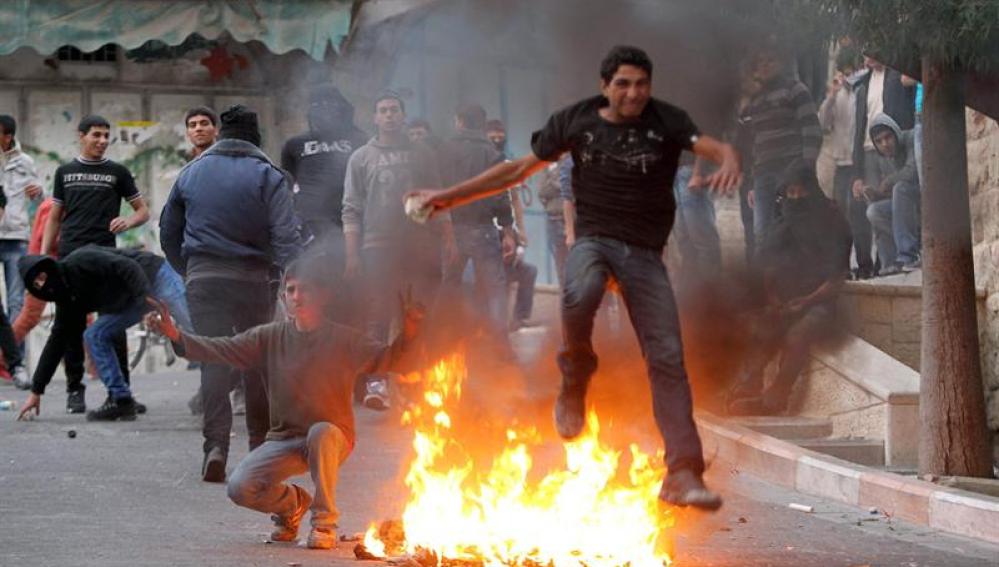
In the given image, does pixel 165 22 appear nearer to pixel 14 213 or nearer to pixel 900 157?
pixel 14 213

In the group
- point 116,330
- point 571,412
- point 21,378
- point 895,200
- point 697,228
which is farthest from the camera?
point 21,378

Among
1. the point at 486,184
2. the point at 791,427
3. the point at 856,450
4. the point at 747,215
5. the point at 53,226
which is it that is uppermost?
the point at 747,215

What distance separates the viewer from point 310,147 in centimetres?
1100

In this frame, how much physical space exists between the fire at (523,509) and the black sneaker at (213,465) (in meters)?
1.98

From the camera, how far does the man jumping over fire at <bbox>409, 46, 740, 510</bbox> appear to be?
6.61 m

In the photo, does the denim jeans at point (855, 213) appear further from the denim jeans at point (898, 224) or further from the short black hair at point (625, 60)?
the short black hair at point (625, 60)

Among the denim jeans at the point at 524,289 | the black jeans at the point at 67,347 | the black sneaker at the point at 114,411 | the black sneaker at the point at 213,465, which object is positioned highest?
the denim jeans at the point at 524,289

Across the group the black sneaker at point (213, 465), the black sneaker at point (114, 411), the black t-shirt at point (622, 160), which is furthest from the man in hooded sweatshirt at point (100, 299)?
the black t-shirt at point (622, 160)

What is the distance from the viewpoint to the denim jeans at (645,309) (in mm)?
6703

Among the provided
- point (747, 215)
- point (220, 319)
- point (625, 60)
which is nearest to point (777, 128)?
point (747, 215)

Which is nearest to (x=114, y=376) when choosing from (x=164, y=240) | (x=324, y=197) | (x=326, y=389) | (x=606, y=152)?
(x=324, y=197)

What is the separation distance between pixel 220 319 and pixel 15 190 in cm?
614

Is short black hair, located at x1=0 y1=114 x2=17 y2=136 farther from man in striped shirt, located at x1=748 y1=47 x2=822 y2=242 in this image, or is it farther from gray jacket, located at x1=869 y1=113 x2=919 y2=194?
gray jacket, located at x1=869 y1=113 x2=919 y2=194

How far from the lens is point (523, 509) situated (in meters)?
6.97
